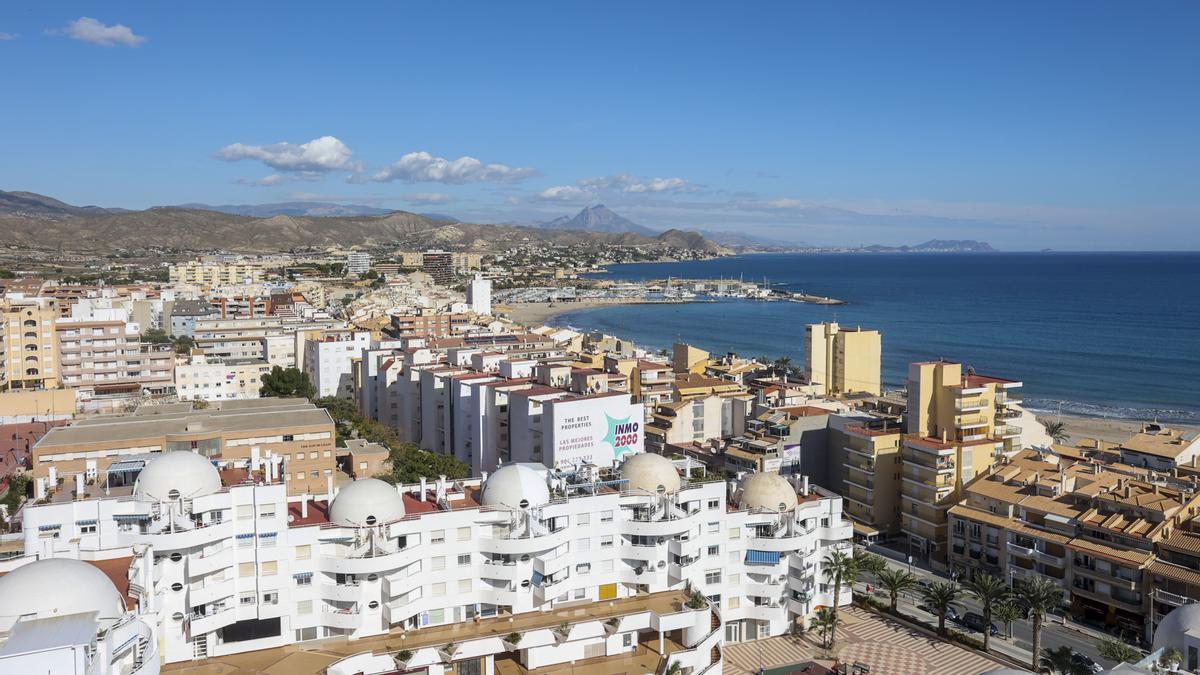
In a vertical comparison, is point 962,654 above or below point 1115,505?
below

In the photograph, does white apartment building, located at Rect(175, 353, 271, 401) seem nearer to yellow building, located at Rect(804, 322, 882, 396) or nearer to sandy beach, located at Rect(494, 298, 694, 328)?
yellow building, located at Rect(804, 322, 882, 396)

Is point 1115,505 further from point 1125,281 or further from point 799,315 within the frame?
point 1125,281

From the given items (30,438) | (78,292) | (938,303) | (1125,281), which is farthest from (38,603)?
(1125,281)

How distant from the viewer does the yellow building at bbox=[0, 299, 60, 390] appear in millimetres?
54438

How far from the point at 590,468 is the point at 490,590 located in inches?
187

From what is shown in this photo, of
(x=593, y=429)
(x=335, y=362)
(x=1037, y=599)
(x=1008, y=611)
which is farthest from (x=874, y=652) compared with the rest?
(x=335, y=362)

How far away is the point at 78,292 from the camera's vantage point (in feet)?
265

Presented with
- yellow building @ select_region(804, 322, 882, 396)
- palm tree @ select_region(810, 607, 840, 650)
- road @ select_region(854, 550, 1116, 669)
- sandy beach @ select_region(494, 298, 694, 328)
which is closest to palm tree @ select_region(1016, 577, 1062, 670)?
road @ select_region(854, 550, 1116, 669)

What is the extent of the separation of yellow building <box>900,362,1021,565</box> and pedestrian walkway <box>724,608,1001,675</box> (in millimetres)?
7135

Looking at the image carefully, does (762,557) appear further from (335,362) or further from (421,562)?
(335,362)

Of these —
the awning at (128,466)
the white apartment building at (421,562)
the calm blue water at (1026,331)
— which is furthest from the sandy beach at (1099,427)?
the awning at (128,466)

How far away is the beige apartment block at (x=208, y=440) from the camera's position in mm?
31516

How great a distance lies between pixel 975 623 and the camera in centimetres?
2639

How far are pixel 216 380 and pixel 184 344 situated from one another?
820 inches
